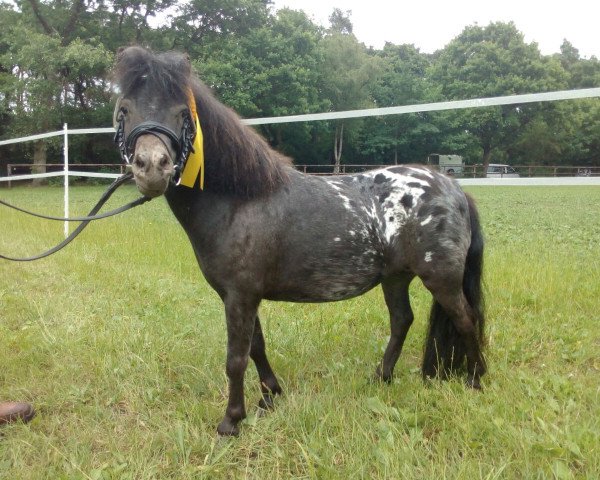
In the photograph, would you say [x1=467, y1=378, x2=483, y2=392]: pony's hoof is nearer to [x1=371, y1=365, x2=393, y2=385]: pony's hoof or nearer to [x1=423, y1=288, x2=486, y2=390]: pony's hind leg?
[x1=423, y1=288, x2=486, y2=390]: pony's hind leg

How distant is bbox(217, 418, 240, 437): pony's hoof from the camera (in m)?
2.45

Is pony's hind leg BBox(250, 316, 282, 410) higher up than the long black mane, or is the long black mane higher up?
the long black mane

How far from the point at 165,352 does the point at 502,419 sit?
231cm

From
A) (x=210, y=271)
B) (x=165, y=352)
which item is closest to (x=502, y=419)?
(x=210, y=271)

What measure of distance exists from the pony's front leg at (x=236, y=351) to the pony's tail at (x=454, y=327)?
122cm

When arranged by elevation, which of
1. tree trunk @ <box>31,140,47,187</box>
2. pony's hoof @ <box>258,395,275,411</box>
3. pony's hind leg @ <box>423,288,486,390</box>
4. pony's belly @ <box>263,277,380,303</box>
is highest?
tree trunk @ <box>31,140,47,187</box>

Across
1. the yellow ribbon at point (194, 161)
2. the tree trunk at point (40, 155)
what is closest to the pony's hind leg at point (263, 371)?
the yellow ribbon at point (194, 161)

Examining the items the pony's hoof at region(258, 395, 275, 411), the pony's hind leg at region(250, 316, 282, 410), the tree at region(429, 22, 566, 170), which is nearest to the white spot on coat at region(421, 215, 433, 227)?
the pony's hind leg at region(250, 316, 282, 410)

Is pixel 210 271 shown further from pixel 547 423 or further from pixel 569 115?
pixel 569 115

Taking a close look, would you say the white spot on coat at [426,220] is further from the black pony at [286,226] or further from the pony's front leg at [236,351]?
the pony's front leg at [236,351]

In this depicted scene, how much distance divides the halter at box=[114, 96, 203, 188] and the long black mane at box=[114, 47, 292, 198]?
0.13 meters

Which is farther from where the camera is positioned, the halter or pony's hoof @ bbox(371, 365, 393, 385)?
pony's hoof @ bbox(371, 365, 393, 385)

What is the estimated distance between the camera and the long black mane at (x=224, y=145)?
2.18m

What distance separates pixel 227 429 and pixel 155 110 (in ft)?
5.50
